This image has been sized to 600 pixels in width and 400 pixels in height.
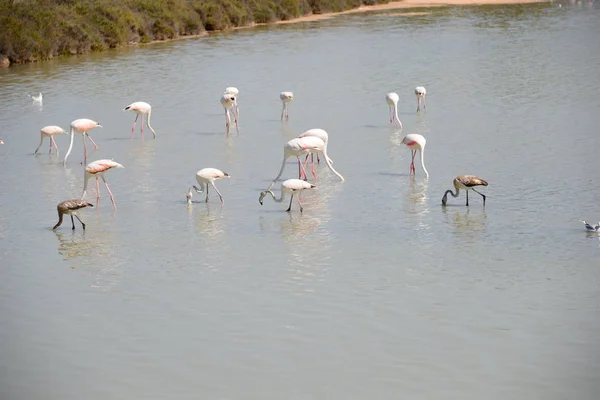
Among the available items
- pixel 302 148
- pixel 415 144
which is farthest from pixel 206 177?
pixel 415 144

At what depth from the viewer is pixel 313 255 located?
35.1ft

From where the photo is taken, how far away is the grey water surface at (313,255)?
7914 mm

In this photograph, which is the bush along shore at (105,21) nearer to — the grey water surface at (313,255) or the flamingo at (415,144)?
the grey water surface at (313,255)

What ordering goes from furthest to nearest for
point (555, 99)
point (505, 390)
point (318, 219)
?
1. point (555, 99)
2. point (318, 219)
3. point (505, 390)

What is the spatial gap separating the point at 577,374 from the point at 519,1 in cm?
3834

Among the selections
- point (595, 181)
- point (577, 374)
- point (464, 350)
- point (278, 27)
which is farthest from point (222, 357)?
point (278, 27)

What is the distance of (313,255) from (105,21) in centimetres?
2214

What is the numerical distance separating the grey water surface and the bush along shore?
6499 millimetres

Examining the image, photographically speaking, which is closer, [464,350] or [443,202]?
[464,350]

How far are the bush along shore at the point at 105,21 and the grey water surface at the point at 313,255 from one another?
6499 mm

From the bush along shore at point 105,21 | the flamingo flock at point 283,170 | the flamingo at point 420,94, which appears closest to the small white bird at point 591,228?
the flamingo flock at point 283,170

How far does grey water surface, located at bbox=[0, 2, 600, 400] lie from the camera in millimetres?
7914

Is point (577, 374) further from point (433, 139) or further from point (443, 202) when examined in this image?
point (433, 139)

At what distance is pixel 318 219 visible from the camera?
1212cm
